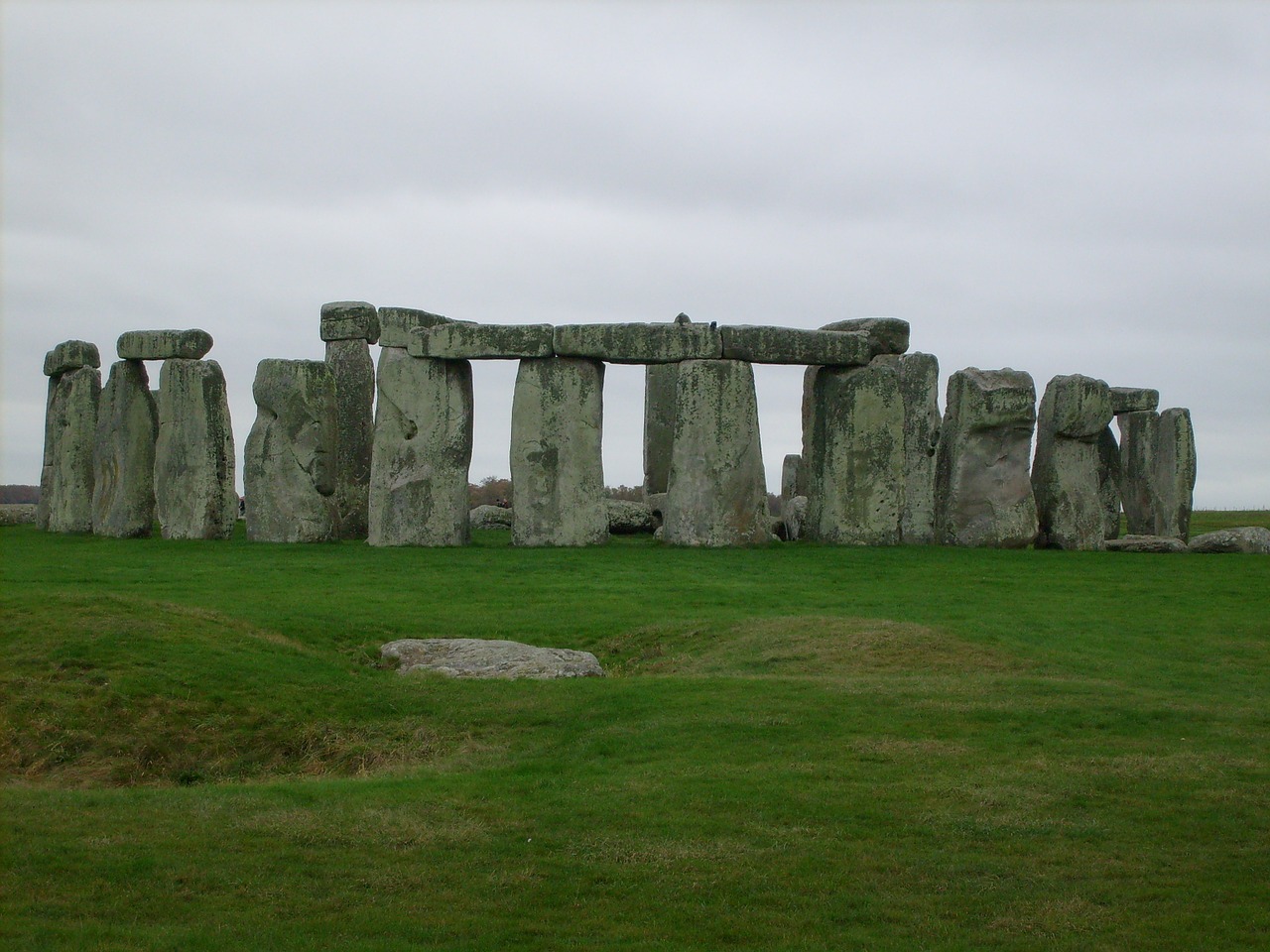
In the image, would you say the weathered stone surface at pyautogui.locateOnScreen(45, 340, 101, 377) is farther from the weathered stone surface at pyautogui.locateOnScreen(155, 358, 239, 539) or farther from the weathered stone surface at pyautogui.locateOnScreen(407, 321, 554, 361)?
the weathered stone surface at pyautogui.locateOnScreen(407, 321, 554, 361)

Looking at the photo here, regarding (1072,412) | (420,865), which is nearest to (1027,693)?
(420,865)

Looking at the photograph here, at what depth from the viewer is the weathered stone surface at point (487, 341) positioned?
2356 cm

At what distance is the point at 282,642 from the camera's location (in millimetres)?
13633

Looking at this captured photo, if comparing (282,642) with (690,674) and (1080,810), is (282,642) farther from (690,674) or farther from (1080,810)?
(1080,810)

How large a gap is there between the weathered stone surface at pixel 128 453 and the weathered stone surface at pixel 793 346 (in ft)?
33.4

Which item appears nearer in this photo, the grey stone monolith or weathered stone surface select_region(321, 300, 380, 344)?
the grey stone monolith

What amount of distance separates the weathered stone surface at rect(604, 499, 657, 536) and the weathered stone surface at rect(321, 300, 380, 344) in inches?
218

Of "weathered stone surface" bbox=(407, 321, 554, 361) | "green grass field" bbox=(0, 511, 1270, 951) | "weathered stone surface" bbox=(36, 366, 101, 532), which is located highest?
"weathered stone surface" bbox=(407, 321, 554, 361)

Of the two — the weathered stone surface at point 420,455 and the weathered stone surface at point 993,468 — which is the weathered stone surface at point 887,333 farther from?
the weathered stone surface at point 420,455

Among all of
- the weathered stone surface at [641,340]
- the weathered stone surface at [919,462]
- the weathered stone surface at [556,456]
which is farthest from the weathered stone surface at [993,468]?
the weathered stone surface at [556,456]

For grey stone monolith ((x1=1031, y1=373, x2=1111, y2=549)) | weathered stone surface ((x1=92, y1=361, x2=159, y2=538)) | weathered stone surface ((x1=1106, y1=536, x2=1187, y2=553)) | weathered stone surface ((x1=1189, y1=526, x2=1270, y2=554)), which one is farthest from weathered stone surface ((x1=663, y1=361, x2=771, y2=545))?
weathered stone surface ((x1=92, y1=361, x2=159, y2=538))

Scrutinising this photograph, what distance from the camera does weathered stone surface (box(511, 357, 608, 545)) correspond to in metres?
23.4

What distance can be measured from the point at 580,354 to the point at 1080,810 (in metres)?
15.5

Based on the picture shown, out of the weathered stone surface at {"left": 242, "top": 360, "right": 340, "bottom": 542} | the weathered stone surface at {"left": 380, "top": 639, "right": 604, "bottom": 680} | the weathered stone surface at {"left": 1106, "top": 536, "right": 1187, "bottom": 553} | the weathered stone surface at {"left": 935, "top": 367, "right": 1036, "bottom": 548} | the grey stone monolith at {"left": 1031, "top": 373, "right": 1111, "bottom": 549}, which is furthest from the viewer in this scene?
the grey stone monolith at {"left": 1031, "top": 373, "right": 1111, "bottom": 549}
